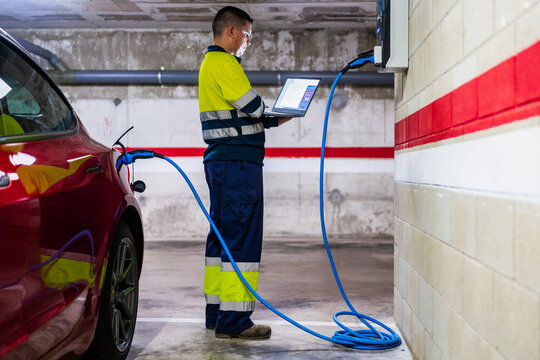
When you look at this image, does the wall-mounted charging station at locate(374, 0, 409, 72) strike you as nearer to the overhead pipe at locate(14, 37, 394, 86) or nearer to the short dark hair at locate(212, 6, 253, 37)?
the short dark hair at locate(212, 6, 253, 37)

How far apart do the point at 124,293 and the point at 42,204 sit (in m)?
1.18

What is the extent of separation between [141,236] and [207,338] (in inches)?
28.1

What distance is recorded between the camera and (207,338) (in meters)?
3.50

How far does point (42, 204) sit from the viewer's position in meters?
1.91

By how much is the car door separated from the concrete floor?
43.2 inches

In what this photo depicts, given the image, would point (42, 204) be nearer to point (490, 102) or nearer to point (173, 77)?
point (490, 102)

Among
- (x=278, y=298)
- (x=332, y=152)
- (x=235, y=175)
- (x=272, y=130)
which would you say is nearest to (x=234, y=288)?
(x=235, y=175)

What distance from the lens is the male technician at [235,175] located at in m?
3.43

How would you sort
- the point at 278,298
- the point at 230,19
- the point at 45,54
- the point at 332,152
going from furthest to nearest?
the point at 332,152 < the point at 45,54 < the point at 278,298 < the point at 230,19

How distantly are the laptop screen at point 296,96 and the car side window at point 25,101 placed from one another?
1.24 meters

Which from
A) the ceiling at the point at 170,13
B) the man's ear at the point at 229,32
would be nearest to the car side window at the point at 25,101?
the man's ear at the point at 229,32

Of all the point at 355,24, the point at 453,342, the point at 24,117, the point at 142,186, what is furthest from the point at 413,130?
the point at 355,24

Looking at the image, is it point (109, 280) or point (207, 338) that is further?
point (207, 338)

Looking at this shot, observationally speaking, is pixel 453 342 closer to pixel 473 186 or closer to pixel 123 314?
pixel 473 186
